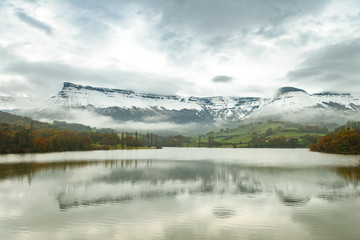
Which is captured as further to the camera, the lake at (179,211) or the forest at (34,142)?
the forest at (34,142)

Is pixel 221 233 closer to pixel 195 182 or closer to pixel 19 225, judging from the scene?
pixel 19 225

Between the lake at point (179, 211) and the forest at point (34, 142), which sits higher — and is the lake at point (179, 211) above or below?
below

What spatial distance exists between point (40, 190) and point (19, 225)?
45.7ft

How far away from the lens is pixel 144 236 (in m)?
17.1

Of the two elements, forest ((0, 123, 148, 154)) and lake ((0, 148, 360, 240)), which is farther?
forest ((0, 123, 148, 154))

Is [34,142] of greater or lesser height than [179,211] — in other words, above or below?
above

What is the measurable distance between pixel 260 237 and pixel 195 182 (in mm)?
22676

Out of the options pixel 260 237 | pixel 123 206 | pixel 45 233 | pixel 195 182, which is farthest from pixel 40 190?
pixel 260 237

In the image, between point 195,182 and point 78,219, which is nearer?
point 78,219

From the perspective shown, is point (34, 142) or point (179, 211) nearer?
point (179, 211)

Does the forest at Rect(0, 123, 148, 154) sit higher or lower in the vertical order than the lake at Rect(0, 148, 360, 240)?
higher

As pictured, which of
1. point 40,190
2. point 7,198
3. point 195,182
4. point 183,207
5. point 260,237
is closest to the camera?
point 260,237

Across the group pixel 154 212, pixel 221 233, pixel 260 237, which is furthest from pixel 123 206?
pixel 260 237

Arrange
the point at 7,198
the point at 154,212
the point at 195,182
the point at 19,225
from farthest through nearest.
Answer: the point at 195,182, the point at 7,198, the point at 154,212, the point at 19,225
